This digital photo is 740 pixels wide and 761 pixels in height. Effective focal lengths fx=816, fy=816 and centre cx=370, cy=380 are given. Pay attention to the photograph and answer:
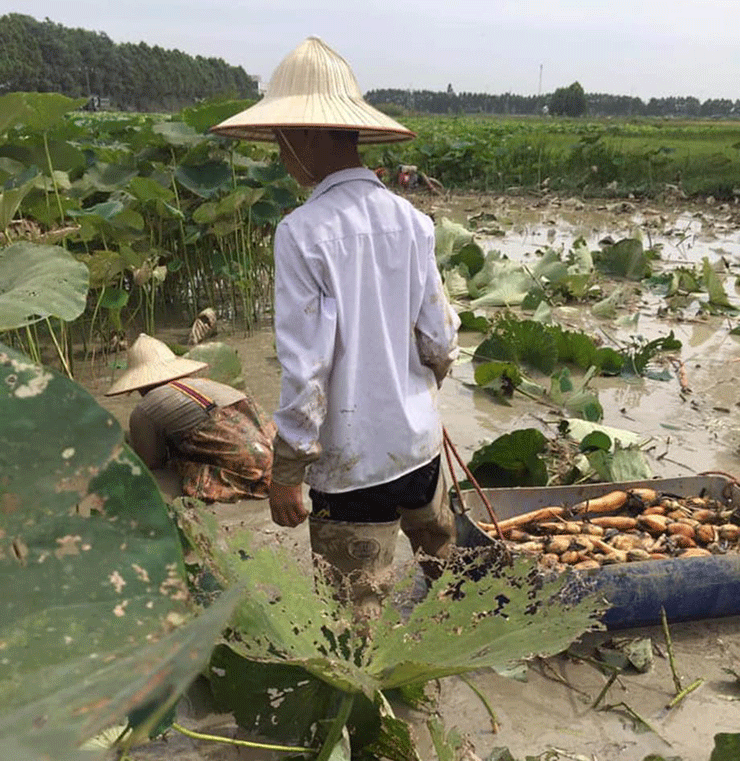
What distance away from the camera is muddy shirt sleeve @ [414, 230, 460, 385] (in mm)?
1924

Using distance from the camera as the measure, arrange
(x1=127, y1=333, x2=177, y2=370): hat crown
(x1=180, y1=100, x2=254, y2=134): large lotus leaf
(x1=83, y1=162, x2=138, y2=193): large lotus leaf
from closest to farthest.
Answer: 1. (x1=127, y1=333, x2=177, y2=370): hat crown
2. (x1=180, y1=100, x2=254, y2=134): large lotus leaf
3. (x1=83, y1=162, x2=138, y2=193): large lotus leaf

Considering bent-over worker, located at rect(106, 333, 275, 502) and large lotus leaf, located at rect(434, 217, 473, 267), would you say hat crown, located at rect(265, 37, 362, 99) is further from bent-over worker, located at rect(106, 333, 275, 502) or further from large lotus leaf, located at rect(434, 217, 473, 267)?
large lotus leaf, located at rect(434, 217, 473, 267)

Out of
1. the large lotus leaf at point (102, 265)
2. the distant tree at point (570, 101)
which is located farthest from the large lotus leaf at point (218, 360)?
the distant tree at point (570, 101)

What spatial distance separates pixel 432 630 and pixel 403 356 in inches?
32.8

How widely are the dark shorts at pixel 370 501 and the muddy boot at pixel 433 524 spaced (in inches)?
4.2

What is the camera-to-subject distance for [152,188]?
452 cm

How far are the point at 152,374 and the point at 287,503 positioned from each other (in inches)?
56.1

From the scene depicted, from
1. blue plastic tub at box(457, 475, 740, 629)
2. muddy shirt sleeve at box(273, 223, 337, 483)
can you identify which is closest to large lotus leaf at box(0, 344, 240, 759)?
muddy shirt sleeve at box(273, 223, 337, 483)

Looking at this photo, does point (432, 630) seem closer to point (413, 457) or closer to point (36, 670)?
point (36, 670)

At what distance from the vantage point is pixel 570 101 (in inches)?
2886

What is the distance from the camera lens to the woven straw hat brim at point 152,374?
3053 mm

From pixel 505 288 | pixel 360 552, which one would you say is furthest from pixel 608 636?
pixel 505 288

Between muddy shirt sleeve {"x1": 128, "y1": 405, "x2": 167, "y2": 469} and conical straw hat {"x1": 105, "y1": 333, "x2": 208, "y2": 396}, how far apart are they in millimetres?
118

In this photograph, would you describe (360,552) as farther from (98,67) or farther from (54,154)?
(98,67)
